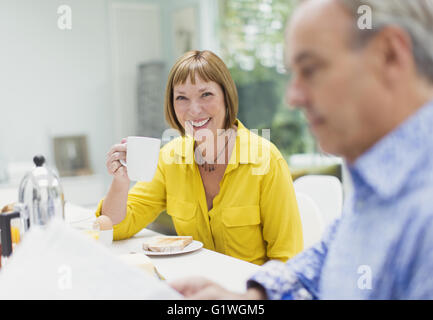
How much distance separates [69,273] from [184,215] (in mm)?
864

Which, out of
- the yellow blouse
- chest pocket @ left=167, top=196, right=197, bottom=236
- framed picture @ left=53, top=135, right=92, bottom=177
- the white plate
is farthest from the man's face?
framed picture @ left=53, top=135, right=92, bottom=177

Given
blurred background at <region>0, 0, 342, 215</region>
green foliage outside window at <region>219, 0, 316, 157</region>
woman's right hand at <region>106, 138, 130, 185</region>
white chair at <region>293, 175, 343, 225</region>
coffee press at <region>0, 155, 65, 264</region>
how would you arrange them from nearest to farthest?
coffee press at <region>0, 155, 65, 264</region> → woman's right hand at <region>106, 138, 130, 185</region> → white chair at <region>293, 175, 343, 225</region> → green foliage outside window at <region>219, 0, 316, 157</region> → blurred background at <region>0, 0, 342, 215</region>

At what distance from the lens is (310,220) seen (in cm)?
151

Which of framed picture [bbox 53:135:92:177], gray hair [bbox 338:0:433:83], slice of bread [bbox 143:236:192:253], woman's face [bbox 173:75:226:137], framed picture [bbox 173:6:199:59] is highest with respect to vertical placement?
framed picture [bbox 173:6:199:59]

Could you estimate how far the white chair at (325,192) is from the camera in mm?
1619

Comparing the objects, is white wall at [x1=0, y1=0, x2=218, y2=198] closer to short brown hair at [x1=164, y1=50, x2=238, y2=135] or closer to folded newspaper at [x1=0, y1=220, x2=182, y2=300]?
short brown hair at [x1=164, y1=50, x2=238, y2=135]

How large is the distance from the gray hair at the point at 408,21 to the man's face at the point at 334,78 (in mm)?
14

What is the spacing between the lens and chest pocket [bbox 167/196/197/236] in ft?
4.70

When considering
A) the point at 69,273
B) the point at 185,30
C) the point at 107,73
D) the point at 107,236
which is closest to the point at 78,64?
the point at 107,73

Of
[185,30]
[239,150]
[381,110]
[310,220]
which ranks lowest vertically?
[310,220]

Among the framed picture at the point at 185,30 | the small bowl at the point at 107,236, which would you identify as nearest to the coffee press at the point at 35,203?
the small bowl at the point at 107,236

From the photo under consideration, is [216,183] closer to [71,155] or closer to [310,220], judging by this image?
[310,220]

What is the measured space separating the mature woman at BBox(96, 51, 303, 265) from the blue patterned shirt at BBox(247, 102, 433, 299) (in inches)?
30.0
